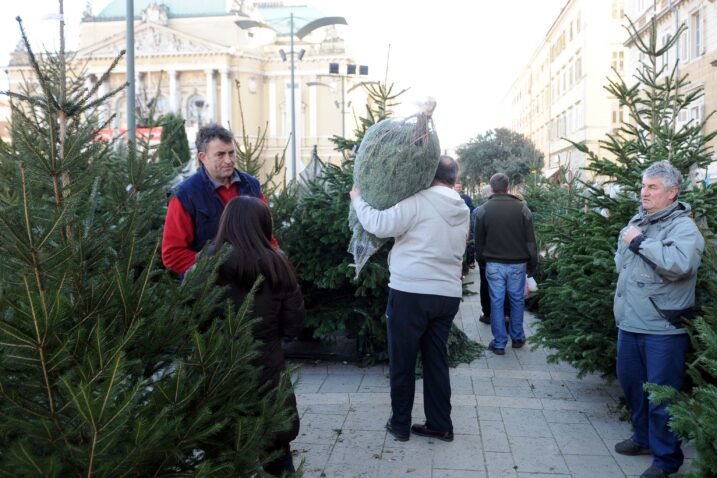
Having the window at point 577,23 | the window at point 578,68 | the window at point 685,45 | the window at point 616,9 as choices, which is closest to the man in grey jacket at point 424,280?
the window at point 685,45

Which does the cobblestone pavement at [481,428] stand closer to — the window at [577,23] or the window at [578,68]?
the window at [578,68]

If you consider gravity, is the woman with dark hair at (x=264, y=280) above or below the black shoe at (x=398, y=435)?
above

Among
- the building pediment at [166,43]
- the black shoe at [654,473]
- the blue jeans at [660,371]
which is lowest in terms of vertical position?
the black shoe at [654,473]

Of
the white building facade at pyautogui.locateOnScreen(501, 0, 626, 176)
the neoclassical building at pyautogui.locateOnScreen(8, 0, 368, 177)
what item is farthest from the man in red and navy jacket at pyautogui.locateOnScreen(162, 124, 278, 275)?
the neoclassical building at pyautogui.locateOnScreen(8, 0, 368, 177)

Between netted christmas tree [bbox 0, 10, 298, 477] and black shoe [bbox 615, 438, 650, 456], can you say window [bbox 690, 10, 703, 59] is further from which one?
netted christmas tree [bbox 0, 10, 298, 477]

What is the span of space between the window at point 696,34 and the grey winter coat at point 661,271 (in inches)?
1005

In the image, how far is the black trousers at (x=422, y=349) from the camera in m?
4.39

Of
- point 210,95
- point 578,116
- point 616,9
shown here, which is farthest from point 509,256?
point 210,95

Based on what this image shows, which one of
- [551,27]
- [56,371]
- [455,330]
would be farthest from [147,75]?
[56,371]

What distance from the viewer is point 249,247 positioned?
3273 mm

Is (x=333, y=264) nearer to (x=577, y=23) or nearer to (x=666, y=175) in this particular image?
(x=666, y=175)

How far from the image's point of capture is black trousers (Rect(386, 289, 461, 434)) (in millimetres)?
4391

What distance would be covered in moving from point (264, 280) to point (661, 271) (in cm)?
215

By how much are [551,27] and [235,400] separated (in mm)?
67800
